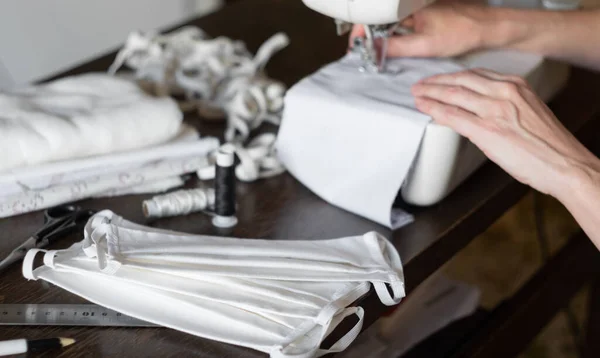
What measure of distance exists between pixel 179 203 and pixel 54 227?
140 mm

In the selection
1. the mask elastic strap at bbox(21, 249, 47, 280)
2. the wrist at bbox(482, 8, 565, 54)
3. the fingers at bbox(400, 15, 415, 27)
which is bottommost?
the mask elastic strap at bbox(21, 249, 47, 280)

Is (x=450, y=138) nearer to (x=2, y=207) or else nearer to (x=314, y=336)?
(x=314, y=336)

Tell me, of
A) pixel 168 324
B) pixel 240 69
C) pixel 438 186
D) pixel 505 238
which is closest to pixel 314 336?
pixel 168 324

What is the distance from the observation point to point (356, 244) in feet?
2.60

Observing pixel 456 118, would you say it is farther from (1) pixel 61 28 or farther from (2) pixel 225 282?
(1) pixel 61 28

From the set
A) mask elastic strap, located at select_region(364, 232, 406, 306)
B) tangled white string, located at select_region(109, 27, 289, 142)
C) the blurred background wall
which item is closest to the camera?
mask elastic strap, located at select_region(364, 232, 406, 306)

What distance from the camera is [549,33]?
3.29 ft

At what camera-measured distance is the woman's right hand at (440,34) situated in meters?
0.95

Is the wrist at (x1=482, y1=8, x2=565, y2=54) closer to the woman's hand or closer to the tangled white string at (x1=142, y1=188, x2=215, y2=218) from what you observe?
the woman's hand

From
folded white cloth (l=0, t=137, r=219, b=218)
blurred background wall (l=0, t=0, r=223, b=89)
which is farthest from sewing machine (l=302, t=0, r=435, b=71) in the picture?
blurred background wall (l=0, t=0, r=223, b=89)

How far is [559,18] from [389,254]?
470mm

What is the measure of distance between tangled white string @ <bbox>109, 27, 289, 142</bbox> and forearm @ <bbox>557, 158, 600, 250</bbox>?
0.42 metres

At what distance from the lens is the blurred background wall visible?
1754 mm

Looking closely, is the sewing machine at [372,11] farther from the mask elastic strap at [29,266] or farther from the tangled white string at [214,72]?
the mask elastic strap at [29,266]
